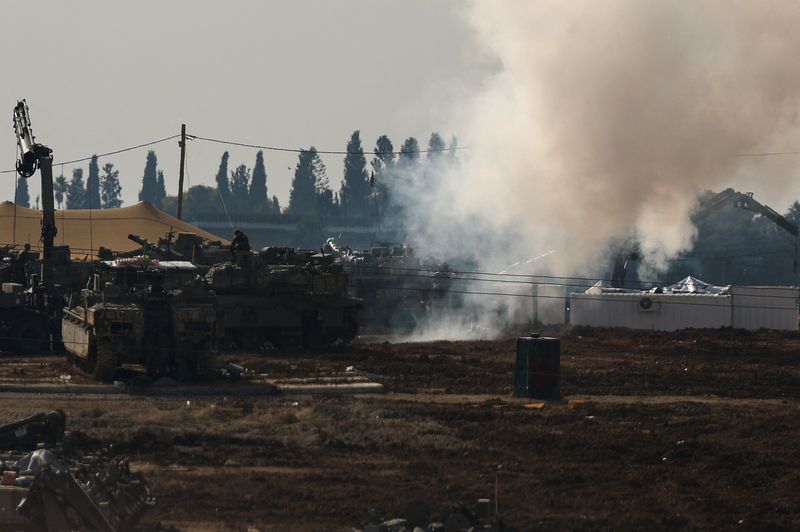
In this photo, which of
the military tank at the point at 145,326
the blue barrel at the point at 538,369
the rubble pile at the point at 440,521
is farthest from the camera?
the military tank at the point at 145,326

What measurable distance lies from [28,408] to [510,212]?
36.5 metres

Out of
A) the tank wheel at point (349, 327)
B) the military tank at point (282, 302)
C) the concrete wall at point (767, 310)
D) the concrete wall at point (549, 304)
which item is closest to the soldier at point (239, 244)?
the military tank at point (282, 302)

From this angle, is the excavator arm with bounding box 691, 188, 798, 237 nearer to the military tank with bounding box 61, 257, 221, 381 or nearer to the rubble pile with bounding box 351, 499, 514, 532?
the military tank with bounding box 61, 257, 221, 381

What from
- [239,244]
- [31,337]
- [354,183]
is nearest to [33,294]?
[31,337]

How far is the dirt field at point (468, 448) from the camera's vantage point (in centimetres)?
1551

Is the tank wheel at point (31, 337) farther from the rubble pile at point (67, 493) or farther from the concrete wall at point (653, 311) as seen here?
the rubble pile at point (67, 493)

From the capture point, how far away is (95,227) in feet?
236

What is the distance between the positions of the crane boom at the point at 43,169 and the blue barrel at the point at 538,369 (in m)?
18.2

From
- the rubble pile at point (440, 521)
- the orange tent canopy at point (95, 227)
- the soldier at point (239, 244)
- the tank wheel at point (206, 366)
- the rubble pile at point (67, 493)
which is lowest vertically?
the rubble pile at point (440, 521)

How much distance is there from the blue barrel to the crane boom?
18225 mm

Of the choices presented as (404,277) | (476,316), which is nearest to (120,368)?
(476,316)

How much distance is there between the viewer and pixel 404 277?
63.1m

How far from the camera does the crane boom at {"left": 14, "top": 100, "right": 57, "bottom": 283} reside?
40625 millimetres

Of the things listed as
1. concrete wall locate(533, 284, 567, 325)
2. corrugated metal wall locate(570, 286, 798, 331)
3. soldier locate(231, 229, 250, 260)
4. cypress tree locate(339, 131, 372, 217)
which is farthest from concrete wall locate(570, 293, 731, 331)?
cypress tree locate(339, 131, 372, 217)
